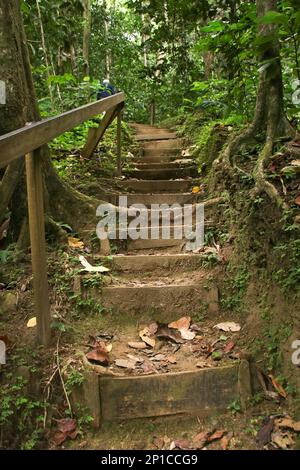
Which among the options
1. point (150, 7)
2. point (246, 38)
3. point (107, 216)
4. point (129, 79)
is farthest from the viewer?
point (129, 79)

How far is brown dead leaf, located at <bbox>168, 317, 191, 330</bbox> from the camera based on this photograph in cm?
306

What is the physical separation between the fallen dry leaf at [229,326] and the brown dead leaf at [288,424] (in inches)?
27.7

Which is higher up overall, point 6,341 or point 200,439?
point 6,341

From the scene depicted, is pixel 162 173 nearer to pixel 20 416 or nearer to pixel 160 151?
pixel 160 151

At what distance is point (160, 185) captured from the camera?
520 cm

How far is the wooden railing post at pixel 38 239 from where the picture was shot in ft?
8.39

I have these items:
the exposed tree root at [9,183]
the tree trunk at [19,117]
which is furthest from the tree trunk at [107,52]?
the exposed tree root at [9,183]

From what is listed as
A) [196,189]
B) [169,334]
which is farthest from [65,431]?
[196,189]

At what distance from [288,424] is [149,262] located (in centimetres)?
169

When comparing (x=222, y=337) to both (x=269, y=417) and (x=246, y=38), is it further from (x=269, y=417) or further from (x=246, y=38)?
(x=246, y=38)

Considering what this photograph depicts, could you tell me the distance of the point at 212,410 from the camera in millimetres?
2537

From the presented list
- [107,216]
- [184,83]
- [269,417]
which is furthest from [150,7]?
[269,417]

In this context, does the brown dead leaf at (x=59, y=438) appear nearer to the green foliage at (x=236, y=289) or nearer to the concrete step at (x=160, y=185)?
the green foliage at (x=236, y=289)
